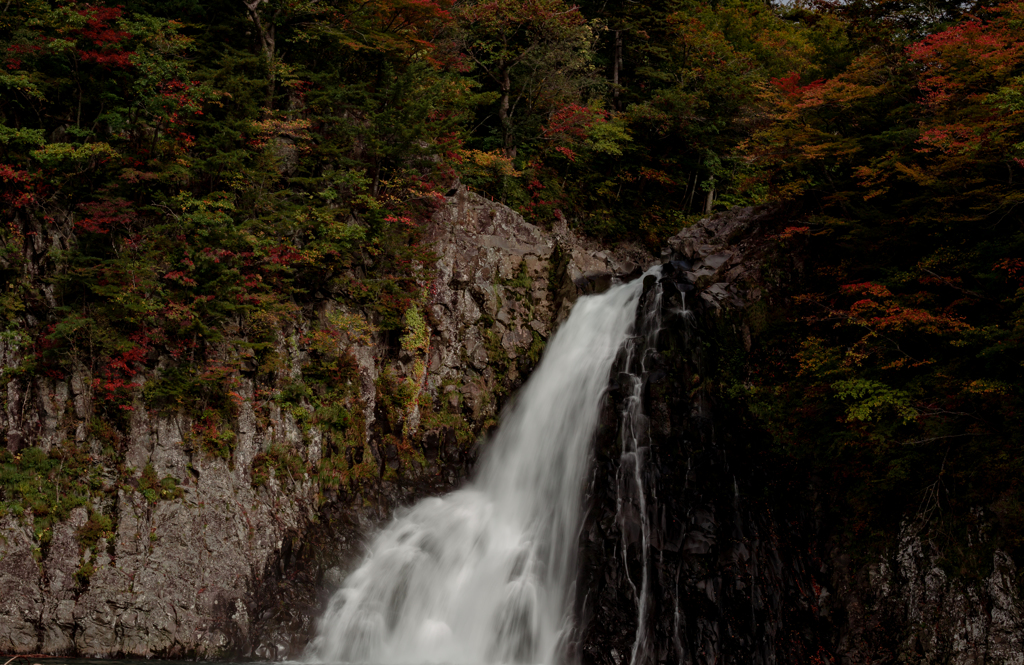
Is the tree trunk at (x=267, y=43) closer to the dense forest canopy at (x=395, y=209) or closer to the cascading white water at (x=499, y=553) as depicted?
the dense forest canopy at (x=395, y=209)

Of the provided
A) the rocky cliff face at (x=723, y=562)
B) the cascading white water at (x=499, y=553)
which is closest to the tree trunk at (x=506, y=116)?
the cascading white water at (x=499, y=553)

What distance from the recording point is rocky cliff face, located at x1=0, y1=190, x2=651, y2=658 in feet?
29.6

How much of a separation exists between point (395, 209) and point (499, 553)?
7.43 metres

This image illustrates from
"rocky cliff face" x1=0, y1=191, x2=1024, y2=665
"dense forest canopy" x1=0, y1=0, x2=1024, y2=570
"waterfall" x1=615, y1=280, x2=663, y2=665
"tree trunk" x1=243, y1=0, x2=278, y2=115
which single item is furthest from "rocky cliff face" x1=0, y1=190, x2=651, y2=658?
"tree trunk" x1=243, y1=0, x2=278, y2=115

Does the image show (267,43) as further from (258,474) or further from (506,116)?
(258,474)

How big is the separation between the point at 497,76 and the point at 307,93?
23.0ft

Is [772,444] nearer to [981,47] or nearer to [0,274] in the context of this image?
[981,47]

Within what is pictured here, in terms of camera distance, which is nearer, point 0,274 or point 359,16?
point 0,274

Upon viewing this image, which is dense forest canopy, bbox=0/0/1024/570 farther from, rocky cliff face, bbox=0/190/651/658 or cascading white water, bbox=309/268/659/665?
cascading white water, bbox=309/268/659/665

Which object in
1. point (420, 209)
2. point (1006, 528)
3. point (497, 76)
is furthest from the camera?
point (497, 76)

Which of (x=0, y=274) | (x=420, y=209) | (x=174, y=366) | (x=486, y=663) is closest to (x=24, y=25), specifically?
(x=0, y=274)

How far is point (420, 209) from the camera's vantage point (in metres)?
A: 14.6

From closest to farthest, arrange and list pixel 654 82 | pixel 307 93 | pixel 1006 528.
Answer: pixel 1006 528 < pixel 307 93 < pixel 654 82

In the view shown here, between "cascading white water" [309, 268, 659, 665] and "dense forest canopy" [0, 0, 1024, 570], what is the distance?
3.08 metres
